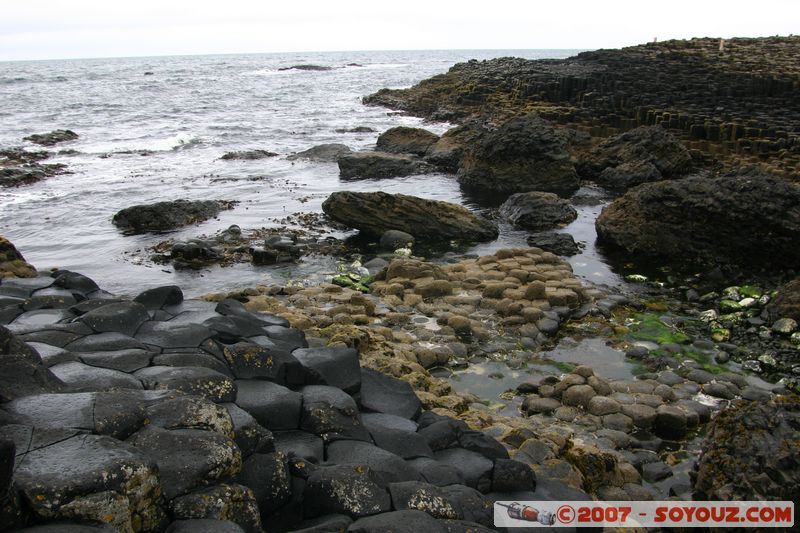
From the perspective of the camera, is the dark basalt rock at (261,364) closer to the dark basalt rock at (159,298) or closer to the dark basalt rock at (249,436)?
the dark basalt rock at (249,436)

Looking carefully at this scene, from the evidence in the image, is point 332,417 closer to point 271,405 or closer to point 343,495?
point 271,405

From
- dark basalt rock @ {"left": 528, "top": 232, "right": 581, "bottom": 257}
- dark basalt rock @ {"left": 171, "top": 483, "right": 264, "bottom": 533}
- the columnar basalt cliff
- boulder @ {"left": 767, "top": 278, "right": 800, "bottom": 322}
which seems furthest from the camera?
the columnar basalt cliff

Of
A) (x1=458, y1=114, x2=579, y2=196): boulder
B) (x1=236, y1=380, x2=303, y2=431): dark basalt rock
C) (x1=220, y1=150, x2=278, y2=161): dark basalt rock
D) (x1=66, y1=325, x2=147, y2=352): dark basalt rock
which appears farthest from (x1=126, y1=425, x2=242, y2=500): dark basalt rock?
(x1=220, y1=150, x2=278, y2=161): dark basalt rock

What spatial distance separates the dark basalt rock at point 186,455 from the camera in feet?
11.5

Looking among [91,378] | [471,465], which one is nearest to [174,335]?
[91,378]

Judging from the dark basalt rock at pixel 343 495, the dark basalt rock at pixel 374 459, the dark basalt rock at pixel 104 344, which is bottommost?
the dark basalt rock at pixel 374 459

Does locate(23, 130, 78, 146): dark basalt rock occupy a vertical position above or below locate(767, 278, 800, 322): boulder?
above

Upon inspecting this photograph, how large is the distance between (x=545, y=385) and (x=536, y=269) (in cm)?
396

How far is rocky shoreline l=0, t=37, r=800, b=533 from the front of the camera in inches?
143

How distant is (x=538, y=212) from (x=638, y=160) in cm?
584

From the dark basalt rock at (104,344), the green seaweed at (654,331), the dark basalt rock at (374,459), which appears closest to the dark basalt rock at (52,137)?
the dark basalt rock at (104,344)

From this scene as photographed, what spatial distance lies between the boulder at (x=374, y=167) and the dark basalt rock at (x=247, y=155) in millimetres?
4929

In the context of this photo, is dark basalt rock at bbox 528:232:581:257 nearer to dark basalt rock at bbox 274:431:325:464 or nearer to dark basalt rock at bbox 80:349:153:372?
dark basalt rock at bbox 274:431:325:464

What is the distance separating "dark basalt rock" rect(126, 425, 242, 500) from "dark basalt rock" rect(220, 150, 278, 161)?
21.2 m
